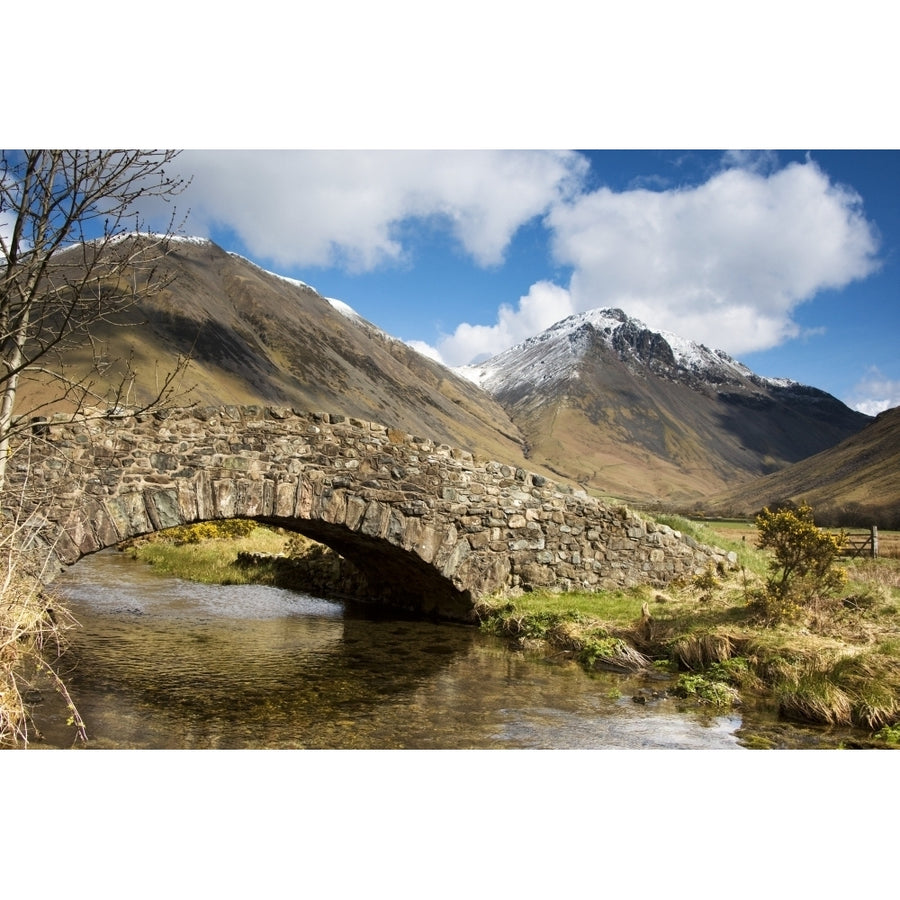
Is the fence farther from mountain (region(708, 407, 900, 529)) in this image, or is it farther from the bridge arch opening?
mountain (region(708, 407, 900, 529))

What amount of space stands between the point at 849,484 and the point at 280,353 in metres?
91.5

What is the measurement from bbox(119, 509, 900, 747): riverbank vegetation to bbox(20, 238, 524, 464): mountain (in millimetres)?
67759

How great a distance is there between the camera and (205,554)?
2400 cm

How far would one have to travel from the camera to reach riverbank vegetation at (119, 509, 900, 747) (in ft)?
28.3

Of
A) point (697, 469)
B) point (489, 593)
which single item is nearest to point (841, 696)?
point (489, 593)

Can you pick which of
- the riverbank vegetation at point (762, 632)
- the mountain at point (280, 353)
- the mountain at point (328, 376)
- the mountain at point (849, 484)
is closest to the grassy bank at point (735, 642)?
the riverbank vegetation at point (762, 632)

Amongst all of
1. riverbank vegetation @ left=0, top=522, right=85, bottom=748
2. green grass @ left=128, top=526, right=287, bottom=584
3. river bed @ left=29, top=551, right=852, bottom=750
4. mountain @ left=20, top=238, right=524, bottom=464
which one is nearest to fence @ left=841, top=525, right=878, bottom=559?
river bed @ left=29, top=551, right=852, bottom=750

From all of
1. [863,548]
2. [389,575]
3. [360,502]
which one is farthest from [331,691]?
[863,548]

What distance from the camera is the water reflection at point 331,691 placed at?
25.3 ft

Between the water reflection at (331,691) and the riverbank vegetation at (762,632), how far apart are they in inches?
27.5

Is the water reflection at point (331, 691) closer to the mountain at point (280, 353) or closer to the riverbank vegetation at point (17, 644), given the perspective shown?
the riverbank vegetation at point (17, 644)

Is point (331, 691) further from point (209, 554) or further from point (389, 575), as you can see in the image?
point (209, 554)

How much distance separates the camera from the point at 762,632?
10.9 m

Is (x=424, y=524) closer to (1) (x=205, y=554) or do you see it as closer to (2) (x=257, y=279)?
(1) (x=205, y=554)
